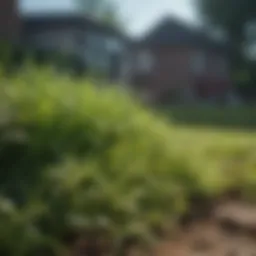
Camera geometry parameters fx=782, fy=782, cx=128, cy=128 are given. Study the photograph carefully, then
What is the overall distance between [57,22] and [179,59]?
12571mm

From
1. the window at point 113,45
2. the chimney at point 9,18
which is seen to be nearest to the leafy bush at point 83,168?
the chimney at point 9,18

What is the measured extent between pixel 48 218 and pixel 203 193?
168 cm

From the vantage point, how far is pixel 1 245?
4.40m

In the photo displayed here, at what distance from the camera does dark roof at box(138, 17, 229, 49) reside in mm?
37062

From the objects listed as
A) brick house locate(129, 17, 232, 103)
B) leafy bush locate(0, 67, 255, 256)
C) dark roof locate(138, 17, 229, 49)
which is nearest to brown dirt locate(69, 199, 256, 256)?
leafy bush locate(0, 67, 255, 256)

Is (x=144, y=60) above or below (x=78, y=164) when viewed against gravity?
above

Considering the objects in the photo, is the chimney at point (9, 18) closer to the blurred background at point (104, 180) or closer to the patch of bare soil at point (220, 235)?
the blurred background at point (104, 180)

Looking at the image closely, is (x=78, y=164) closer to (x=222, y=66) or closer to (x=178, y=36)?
(x=222, y=66)

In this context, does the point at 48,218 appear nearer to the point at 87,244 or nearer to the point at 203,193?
the point at 87,244

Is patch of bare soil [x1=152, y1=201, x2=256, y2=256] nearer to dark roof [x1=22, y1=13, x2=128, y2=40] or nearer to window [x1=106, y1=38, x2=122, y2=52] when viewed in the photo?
dark roof [x1=22, y1=13, x2=128, y2=40]

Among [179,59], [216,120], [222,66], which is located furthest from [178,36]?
[216,120]

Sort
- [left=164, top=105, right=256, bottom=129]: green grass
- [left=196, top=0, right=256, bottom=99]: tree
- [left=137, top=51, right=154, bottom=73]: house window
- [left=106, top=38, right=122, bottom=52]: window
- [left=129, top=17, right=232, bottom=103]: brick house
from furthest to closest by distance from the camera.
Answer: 1. [left=137, top=51, right=154, bottom=73]: house window
2. [left=129, top=17, right=232, bottom=103]: brick house
3. [left=196, top=0, right=256, bottom=99]: tree
4. [left=106, top=38, right=122, bottom=52]: window
5. [left=164, top=105, right=256, bottom=129]: green grass

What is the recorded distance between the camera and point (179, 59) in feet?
123

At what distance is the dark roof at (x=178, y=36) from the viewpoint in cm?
3706
